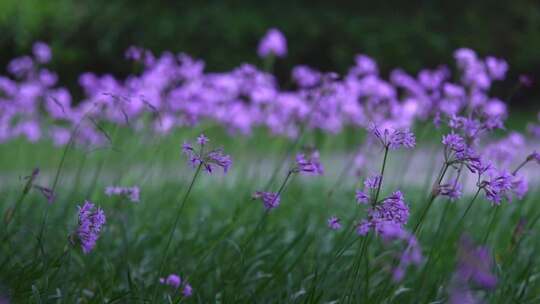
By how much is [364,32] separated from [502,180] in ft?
33.1

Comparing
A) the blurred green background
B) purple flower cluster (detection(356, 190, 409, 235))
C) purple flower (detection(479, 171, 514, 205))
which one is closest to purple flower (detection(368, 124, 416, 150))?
purple flower cluster (detection(356, 190, 409, 235))

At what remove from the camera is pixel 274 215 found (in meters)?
3.82

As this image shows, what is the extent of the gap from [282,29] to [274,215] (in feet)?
25.7

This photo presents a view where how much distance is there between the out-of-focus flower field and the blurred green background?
4.38 metres

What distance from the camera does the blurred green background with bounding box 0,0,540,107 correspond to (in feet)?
34.2

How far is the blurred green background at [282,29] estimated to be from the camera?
10.4 meters

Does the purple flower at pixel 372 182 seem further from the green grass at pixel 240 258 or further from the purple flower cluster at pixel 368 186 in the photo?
Answer: the green grass at pixel 240 258

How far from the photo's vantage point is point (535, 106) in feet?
45.0

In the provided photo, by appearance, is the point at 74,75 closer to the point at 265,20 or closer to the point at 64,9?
the point at 64,9

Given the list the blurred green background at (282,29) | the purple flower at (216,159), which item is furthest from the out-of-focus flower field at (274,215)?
the blurred green background at (282,29)

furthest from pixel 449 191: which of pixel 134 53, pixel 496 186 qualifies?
pixel 134 53

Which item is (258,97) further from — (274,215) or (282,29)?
(282,29)

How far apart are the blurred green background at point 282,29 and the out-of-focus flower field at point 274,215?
438cm

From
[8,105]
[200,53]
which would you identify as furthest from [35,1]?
[8,105]
